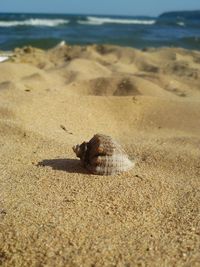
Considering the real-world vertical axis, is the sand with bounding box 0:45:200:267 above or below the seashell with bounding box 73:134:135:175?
below

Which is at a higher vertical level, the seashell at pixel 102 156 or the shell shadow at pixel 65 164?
the seashell at pixel 102 156

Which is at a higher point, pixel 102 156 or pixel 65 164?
pixel 102 156

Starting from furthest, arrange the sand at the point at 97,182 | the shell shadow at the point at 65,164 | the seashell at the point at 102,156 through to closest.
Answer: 1. the shell shadow at the point at 65,164
2. the seashell at the point at 102,156
3. the sand at the point at 97,182

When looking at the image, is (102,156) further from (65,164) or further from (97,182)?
(65,164)

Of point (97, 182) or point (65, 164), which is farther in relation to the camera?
point (65, 164)

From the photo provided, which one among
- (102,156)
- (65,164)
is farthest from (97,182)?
(65,164)

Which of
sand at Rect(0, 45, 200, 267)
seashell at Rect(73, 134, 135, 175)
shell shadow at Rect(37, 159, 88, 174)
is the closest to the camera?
sand at Rect(0, 45, 200, 267)
